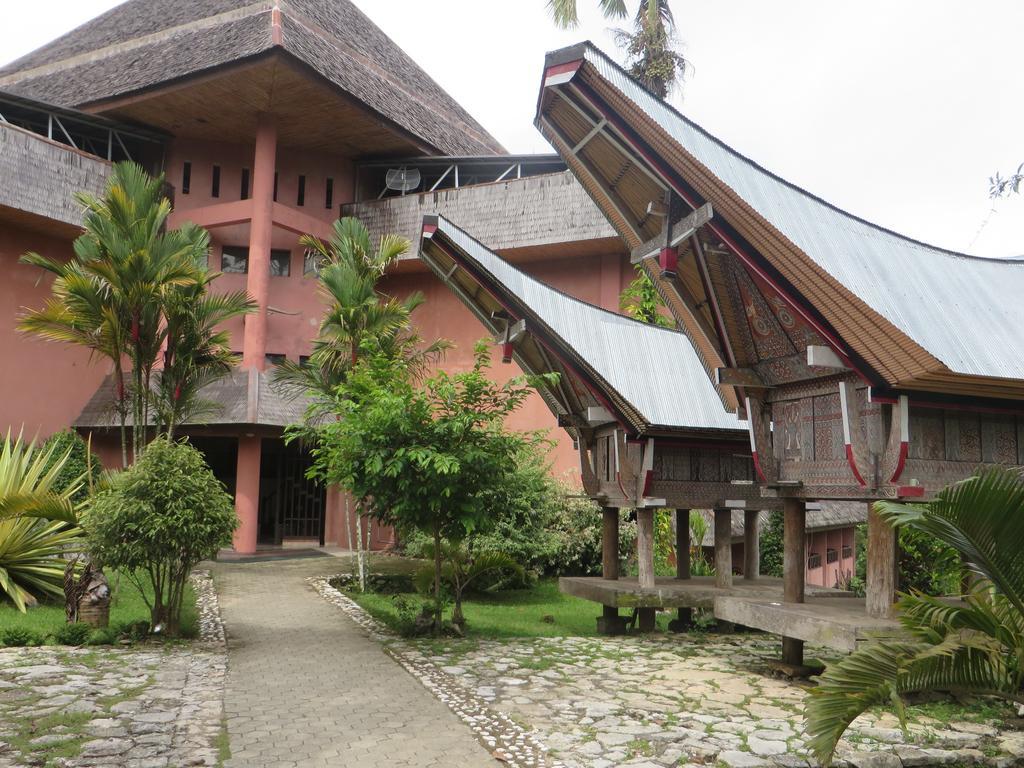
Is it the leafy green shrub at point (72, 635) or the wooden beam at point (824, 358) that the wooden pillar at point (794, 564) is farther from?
the leafy green shrub at point (72, 635)

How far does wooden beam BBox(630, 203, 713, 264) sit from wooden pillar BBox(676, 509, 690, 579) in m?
5.00

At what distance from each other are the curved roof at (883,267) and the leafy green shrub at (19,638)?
7.88 meters

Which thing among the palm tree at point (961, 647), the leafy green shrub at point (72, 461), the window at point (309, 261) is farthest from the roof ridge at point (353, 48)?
the palm tree at point (961, 647)

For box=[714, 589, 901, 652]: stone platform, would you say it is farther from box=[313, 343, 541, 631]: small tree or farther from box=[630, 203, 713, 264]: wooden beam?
box=[630, 203, 713, 264]: wooden beam

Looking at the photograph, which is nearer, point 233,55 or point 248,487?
point 233,55

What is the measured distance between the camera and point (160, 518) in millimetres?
8977

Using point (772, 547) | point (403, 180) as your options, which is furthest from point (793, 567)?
point (403, 180)

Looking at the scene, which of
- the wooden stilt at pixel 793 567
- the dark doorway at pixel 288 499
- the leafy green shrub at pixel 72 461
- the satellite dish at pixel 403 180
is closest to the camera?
the wooden stilt at pixel 793 567

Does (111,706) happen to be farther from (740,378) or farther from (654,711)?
(740,378)

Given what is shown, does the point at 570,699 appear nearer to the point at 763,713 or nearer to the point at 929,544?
the point at 763,713

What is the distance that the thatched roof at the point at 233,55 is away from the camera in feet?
64.0

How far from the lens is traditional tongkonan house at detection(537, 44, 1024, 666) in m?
7.45

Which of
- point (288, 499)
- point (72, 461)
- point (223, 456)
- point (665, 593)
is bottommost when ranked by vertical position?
point (665, 593)

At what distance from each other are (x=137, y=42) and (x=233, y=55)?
585 centimetres
